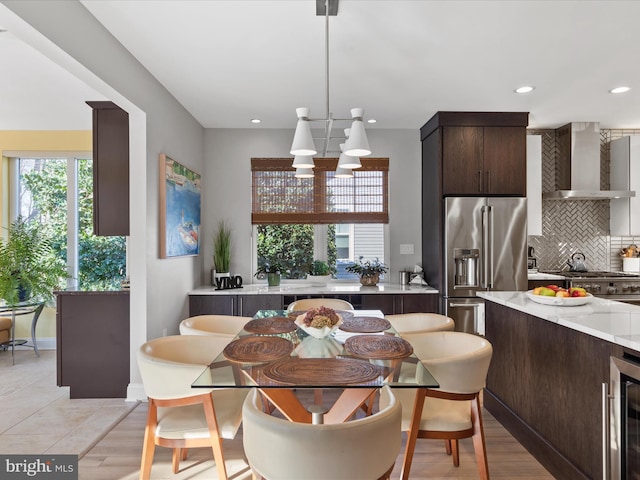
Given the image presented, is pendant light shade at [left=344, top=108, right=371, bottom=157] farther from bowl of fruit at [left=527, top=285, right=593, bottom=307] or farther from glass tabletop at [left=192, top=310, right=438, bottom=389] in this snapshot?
bowl of fruit at [left=527, top=285, right=593, bottom=307]

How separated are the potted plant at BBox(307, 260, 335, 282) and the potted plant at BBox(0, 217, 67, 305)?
2.91m

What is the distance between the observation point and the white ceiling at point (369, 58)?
2375 millimetres

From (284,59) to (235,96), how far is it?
2.99 ft

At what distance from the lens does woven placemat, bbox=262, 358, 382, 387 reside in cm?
154

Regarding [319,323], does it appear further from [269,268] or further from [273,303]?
[269,268]

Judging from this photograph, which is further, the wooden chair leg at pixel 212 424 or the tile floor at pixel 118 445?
the tile floor at pixel 118 445

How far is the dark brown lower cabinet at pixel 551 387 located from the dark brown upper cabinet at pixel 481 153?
5.41 feet

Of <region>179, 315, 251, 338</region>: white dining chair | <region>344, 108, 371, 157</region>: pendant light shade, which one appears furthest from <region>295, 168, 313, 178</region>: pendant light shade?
<region>179, 315, 251, 338</region>: white dining chair

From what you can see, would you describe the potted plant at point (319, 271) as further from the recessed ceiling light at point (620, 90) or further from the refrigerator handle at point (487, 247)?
the recessed ceiling light at point (620, 90)

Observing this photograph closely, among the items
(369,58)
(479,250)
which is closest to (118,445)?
(369,58)

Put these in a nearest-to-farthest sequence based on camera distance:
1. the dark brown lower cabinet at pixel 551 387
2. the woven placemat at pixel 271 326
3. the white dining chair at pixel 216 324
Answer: the dark brown lower cabinet at pixel 551 387, the woven placemat at pixel 271 326, the white dining chair at pixel 216 324

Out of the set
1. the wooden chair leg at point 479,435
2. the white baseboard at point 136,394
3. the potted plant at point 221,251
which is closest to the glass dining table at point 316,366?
the wooden chair leg at point 479,435

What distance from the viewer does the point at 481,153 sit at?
4.22 meters

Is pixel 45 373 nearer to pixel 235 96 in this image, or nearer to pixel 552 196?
pixel 235 96
